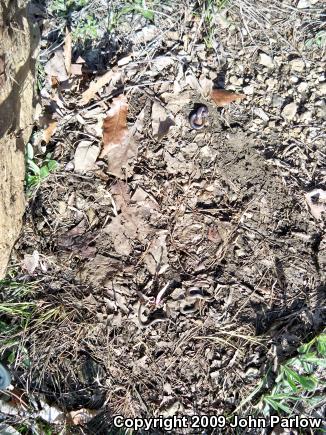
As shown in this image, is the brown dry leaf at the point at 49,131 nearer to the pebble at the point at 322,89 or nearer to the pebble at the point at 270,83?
the pebble at the point at 270,83

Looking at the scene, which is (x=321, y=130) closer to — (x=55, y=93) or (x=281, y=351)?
(x=281, y=351)

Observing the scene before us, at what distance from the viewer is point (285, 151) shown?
3031 mm

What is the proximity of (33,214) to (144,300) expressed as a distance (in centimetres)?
78

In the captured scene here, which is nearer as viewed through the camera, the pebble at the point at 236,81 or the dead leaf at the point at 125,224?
the dead leaf at the point at 125,224

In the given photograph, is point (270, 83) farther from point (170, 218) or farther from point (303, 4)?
point (170, 218)

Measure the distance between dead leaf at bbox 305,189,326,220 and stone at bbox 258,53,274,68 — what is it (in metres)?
0.90

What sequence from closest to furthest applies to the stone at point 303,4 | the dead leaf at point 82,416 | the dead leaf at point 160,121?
the dead leaf at point 82,416, the dead leaf at point 160,121, the stone at point 303,4

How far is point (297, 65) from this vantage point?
3.26 metres

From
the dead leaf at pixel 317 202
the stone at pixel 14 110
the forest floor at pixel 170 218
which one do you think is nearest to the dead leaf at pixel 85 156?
the forest floor at pixel 170 218

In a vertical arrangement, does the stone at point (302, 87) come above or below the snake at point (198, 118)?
below

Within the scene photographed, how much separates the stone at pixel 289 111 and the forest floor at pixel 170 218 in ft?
0.05

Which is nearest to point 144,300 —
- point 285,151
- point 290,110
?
point 285,151

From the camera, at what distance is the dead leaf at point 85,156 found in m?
2.91

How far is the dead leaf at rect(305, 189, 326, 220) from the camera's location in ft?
9.47
